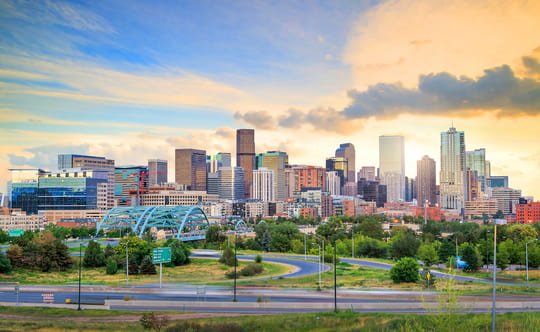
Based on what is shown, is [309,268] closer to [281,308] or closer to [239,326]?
[281,308]

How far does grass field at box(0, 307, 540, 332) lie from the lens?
32062 mm

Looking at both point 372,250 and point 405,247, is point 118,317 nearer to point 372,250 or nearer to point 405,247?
point 405,247

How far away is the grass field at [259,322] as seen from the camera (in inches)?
1262

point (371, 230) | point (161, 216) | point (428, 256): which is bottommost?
point (428, 256)

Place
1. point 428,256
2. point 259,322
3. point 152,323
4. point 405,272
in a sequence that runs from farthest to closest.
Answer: point 428,256 → point 405,272 → point 259,322 → point 152,323

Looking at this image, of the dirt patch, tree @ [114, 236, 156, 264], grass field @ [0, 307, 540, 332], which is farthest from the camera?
tree @ [114, 236, 156, 264]

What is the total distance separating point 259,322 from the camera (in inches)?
1395

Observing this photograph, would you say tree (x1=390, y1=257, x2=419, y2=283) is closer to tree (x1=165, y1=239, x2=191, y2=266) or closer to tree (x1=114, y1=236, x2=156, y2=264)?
tree (x1=165, y1=239, x2=191, y2=266)

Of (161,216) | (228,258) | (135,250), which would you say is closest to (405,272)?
(228,258)

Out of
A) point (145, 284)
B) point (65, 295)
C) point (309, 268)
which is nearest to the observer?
point (65, 295)

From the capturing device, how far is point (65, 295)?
170ft

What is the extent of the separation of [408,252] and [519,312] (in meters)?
52.5

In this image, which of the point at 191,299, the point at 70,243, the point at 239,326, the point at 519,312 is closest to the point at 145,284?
the point at 191,299

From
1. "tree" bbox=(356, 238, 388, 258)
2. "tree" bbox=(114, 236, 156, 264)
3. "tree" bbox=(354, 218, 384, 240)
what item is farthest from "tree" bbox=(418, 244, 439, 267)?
"tree" bbox=(114, 236, 156, 264)
